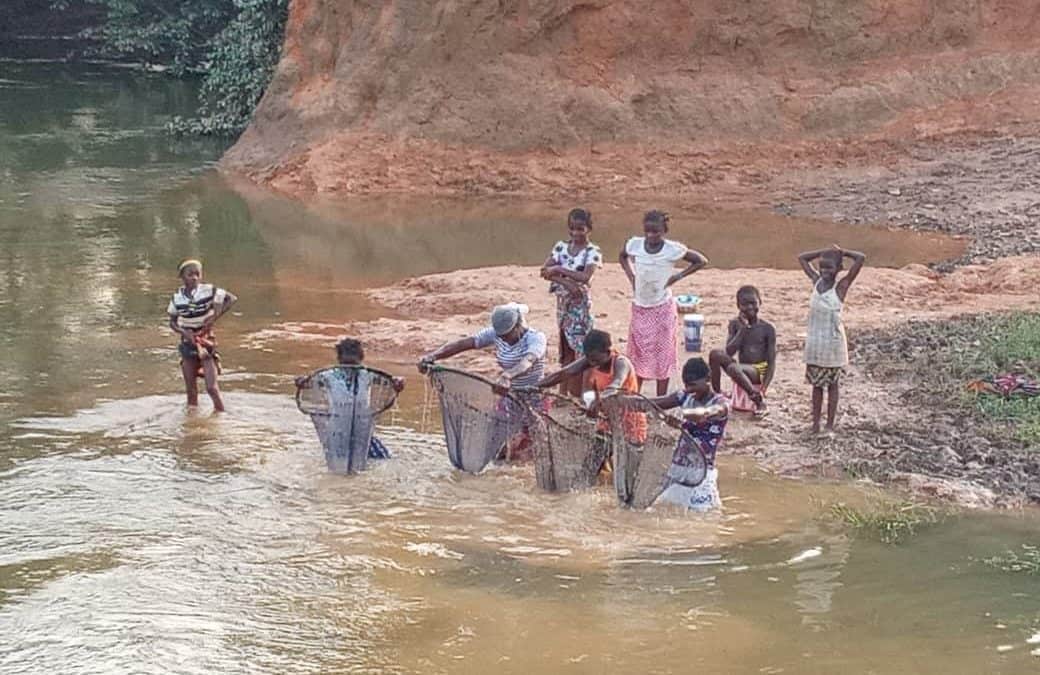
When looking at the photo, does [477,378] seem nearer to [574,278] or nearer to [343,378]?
[343,378]

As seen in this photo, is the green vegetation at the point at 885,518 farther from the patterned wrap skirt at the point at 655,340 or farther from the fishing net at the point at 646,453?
the patterned wrap skirt at the point at 655,340

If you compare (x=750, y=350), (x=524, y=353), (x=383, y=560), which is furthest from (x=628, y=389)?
(x=383, y=560)

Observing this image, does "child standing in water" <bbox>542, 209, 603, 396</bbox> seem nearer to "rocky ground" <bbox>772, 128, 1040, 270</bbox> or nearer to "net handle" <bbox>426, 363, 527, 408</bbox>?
"net handle" <bbox>426, 363, 527, 408</bbox>

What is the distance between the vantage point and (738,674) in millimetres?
6254

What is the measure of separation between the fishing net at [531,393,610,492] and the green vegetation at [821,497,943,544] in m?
1.31

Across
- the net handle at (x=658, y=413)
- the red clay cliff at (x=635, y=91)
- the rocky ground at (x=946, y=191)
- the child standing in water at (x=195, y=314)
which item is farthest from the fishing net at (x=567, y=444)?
the red clay cliff at (x=635, y=91)

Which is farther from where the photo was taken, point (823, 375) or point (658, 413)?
point (823, 375)

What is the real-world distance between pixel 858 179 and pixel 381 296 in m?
7.44

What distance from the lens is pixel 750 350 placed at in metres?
9.40

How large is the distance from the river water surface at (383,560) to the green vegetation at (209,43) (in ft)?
41.2

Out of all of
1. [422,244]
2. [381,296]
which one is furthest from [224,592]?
[422,244]

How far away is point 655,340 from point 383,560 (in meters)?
2.84

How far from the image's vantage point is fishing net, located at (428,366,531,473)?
845cm

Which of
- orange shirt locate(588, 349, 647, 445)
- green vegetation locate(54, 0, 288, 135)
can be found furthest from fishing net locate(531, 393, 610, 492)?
green vegetation locate(54, 0, 288, 135)
